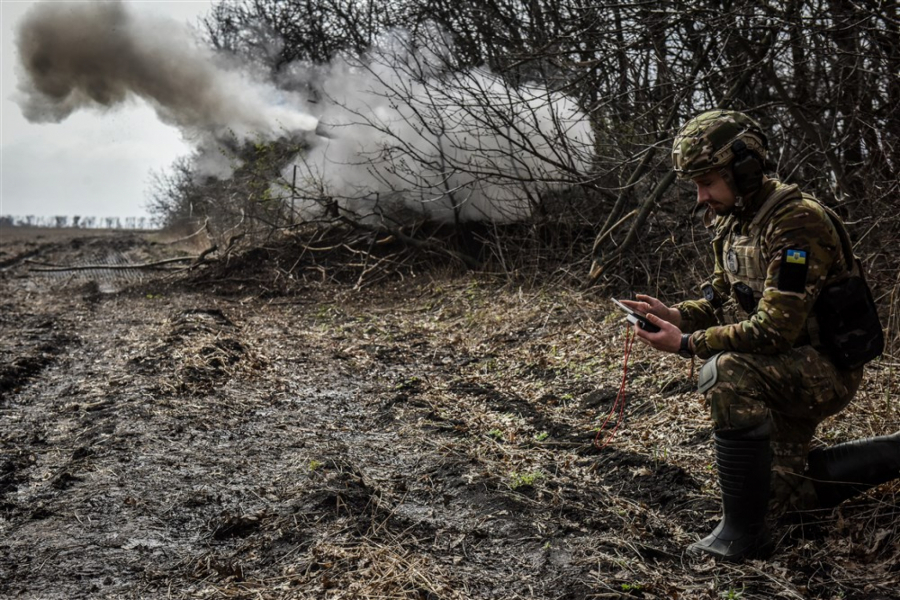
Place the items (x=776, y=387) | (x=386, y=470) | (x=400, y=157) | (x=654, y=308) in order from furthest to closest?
(x=400, y=157)
(x=386, y=470)
(x=654, y=308)
(x=776, y=387)

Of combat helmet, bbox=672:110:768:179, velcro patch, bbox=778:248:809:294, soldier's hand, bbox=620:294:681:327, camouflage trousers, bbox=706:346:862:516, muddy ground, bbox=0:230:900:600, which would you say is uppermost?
combat helmet, bbox=672:110:768:179

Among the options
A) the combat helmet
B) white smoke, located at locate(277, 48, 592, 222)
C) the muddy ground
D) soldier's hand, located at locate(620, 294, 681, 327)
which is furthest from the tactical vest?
white smoke, located at locate(277, 48, 592, 222)

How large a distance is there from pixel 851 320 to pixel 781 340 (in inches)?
12.9

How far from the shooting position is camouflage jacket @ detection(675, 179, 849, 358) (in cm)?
329

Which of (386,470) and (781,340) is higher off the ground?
(781,340)

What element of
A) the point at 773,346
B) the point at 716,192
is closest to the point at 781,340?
the point at 773,346

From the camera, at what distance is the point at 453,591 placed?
10.9 feet

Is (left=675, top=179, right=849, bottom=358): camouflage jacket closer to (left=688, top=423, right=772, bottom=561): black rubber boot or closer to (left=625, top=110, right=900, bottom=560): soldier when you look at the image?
(left=625, top=110, right=900, bottom=560): soldier

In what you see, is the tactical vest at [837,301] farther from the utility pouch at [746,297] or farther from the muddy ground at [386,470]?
the muddy ground at [386,470]

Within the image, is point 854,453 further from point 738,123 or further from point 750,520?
point 738,123

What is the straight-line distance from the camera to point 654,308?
3.78 meters

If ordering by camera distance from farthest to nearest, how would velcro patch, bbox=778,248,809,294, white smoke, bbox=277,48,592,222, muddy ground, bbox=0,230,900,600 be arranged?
white smoke, bbox=277,48,592,222 < muddy ground, bbox=0,230,900,600 < velcro patch, bbox=778,248,809,294

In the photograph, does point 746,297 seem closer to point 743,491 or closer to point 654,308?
point 654,308

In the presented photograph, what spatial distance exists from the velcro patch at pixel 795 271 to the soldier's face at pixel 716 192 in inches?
16.3
